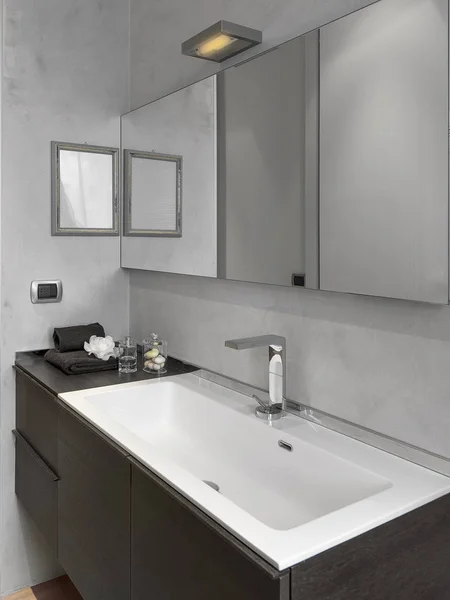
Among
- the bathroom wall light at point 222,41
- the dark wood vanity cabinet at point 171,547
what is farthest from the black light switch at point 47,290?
the bathroom wall light at point 222,41

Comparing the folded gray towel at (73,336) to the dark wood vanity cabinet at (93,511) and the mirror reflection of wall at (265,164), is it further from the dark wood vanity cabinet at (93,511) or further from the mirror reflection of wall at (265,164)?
the mirror reflection of wall at (265,164)

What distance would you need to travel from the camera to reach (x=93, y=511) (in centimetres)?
149

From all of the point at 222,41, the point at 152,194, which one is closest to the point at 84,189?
the point at 152,194

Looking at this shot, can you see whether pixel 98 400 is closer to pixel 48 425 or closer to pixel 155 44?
pixel 48 425

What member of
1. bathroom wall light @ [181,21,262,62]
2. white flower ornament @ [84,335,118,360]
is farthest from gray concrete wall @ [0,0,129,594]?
bathroom wall light @ [181,21,262,62]

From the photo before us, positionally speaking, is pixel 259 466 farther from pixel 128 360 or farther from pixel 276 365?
pixel 128 360

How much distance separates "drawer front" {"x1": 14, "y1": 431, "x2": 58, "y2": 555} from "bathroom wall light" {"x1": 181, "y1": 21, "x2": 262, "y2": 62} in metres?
1.36

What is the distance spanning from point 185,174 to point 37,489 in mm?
1175

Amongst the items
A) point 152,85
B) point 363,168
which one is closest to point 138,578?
point 363,168

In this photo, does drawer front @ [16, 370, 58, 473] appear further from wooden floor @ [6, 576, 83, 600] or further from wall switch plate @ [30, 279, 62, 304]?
wooden floor @ [6, 576, 83, 600]

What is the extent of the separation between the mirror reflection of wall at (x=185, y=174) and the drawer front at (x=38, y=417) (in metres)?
Answer: 0.60

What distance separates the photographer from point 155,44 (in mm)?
2180

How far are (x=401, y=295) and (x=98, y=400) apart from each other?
982mm

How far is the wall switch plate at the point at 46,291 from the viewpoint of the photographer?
2203mm
